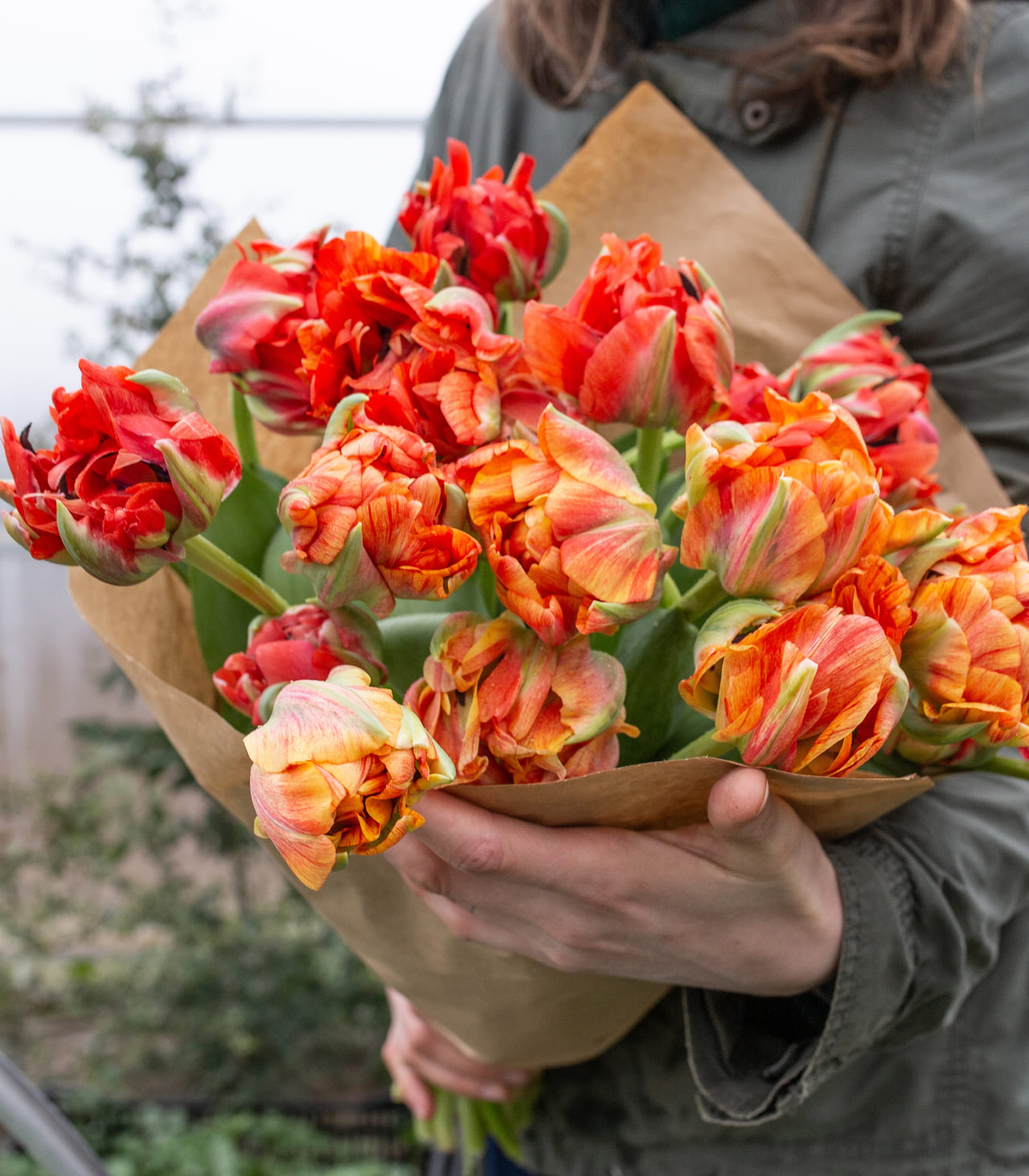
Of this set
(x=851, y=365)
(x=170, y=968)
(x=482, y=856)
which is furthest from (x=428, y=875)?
(x=170, y=968)

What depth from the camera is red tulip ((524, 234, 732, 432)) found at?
28 cm

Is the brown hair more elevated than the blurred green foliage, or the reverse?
the brown hair

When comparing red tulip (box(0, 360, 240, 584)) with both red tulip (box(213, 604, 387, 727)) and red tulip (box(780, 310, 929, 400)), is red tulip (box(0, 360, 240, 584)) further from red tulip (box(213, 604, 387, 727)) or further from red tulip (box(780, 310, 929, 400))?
red tulip (box(780, 310, 929, 400))

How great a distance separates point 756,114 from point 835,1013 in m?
0.48

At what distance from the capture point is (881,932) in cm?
43

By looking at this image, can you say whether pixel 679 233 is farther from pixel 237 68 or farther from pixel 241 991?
pixel 241 991

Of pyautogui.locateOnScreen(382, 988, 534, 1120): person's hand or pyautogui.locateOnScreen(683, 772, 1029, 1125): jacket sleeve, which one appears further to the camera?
pyautogui.locateOnScreen(382, 988, 534, 1120): person's hand

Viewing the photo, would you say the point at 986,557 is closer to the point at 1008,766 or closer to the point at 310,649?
the point at 1008,766

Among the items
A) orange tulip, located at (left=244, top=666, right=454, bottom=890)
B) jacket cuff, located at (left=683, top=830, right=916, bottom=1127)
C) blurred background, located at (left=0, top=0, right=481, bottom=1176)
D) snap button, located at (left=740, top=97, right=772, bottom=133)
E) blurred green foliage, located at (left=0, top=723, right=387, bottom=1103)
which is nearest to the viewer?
orange tulip, located at (left=244, top=666, right=454, bottom=890)

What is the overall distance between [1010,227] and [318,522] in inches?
17.1

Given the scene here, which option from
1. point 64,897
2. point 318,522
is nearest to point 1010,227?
point 318,522

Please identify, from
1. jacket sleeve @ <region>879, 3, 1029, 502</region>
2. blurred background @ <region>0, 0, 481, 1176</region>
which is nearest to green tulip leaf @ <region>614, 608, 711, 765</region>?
jacket sleeve @ <region>879, 3, 1029, 502</region>

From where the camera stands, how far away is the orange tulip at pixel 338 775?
223mm

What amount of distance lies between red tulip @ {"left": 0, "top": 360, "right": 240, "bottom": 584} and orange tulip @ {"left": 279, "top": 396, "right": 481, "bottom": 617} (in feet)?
0.09
